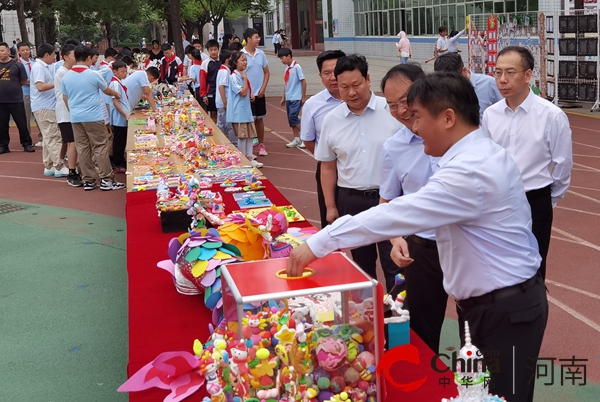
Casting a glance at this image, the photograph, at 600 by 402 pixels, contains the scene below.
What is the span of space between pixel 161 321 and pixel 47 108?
8.62 m

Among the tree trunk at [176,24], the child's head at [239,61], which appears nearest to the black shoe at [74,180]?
the child's head at [239,61]

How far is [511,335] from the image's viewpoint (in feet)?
8.72

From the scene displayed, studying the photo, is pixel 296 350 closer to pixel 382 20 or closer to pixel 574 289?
pixel 574 289

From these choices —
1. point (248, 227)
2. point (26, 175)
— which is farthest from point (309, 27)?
point (248, 227)

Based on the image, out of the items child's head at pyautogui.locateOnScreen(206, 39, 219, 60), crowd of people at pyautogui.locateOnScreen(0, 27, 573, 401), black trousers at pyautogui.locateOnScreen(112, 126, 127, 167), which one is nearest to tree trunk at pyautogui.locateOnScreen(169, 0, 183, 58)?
child's head at pyautogui.locateOnScreen(206, 39, 219, 60)

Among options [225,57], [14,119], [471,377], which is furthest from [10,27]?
[471,377]

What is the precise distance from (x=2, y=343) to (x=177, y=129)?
470 cm

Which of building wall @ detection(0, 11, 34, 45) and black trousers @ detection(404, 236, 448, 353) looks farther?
building wall @ detection(0, 11, 34, 45)

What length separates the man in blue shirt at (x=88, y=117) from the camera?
30.5ft

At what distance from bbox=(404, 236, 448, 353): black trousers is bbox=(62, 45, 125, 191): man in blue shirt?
6844 millimetres

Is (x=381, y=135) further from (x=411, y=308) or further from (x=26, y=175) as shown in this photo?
(x=26, y=175)

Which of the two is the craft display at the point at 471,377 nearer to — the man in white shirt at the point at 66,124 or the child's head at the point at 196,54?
the man in white shirt at the point at 66,124

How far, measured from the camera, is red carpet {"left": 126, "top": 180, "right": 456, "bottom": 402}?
2742 millimetres

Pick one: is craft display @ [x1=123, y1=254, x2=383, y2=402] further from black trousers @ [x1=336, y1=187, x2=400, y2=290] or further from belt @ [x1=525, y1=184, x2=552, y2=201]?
belt @ [x1=525, y1=184, x2=552, y2=201]
